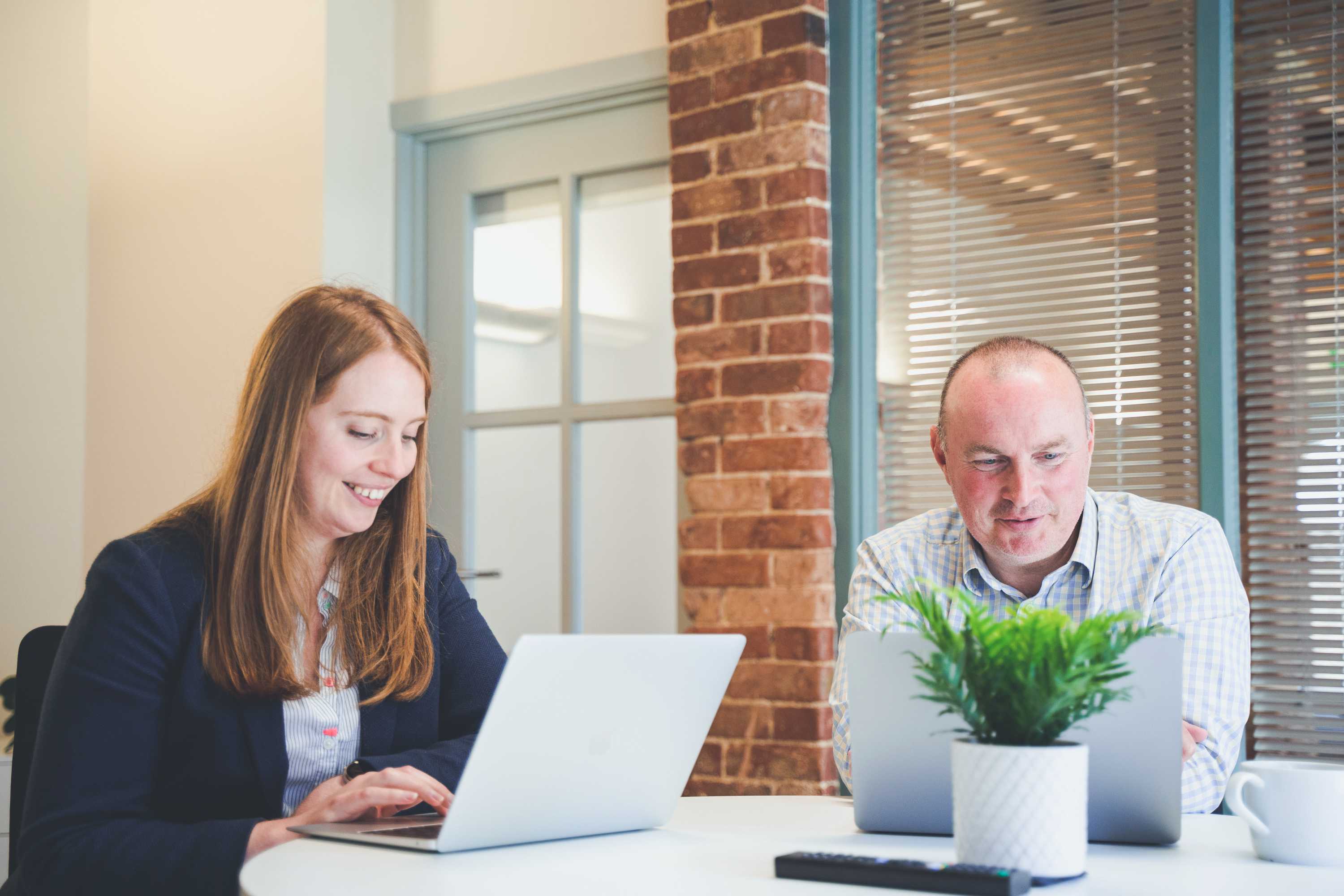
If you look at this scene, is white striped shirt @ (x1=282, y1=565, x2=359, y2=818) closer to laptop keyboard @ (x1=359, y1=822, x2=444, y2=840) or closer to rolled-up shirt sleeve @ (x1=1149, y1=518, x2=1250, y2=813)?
laptop keyboard @ (x1=359, y1=822, x2=444, y2=840)

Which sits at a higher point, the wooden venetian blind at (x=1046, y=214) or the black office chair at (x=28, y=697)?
the wooden venetian blind at (x=1046, y=214)

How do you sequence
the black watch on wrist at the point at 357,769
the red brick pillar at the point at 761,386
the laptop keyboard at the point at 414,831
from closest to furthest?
the laptop keyboard at the point at 414,831, the black watch on wrist at the point at 357,769, the red brick pillar at the point at 761,386

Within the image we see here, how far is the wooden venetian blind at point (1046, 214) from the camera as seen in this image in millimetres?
2527

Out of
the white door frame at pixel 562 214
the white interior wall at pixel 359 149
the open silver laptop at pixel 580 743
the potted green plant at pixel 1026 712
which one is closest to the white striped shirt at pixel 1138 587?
the open silver laptop at pixel 580 743

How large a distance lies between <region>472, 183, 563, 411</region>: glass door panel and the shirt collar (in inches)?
59.8

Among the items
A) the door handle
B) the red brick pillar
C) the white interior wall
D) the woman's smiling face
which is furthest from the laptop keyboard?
the white interior wall

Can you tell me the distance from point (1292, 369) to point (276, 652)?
1837mm

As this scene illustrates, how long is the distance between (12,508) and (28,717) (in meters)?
2.22

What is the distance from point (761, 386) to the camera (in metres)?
2.80

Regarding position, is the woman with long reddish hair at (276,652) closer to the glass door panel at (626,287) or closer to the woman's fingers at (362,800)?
the woman's fingers at (362,800)

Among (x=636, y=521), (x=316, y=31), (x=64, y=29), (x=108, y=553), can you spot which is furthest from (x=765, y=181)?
(x=64, y=29)

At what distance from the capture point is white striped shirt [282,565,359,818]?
1636mm

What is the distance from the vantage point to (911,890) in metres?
1.06

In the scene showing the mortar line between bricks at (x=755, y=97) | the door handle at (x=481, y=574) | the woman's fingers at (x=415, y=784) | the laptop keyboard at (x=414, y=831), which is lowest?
the laptop keyboard at (x=414, y=831)
